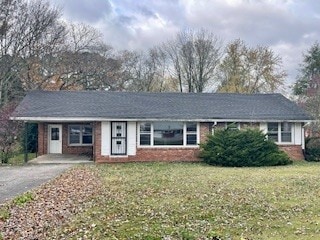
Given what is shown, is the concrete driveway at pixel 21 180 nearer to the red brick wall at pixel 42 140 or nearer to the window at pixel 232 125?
the red brick wall at pixel 42 140

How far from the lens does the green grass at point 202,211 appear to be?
7.21m

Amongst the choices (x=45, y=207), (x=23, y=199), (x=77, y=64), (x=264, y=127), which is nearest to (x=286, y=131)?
(x=264, y=127)

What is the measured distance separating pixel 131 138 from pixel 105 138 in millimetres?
1460

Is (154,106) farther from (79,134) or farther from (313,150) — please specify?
(313,150)

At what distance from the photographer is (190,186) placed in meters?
13.0

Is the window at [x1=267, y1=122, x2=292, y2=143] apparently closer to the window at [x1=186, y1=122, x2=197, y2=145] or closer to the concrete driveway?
the window at [x1=186, y1=122, x2=197, y2=145]

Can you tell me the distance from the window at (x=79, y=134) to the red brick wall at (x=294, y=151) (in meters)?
12.6

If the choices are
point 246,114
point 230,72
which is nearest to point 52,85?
point 230,72

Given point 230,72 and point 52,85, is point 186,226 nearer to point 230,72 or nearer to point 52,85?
point 52,85

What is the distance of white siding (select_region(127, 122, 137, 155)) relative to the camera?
929 inches

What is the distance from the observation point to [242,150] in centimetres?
2203

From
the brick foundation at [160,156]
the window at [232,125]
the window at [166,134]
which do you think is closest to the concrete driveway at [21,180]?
the brick foundation at [160,156]

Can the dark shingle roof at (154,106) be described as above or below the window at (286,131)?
above

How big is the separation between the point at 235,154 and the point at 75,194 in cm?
1197
